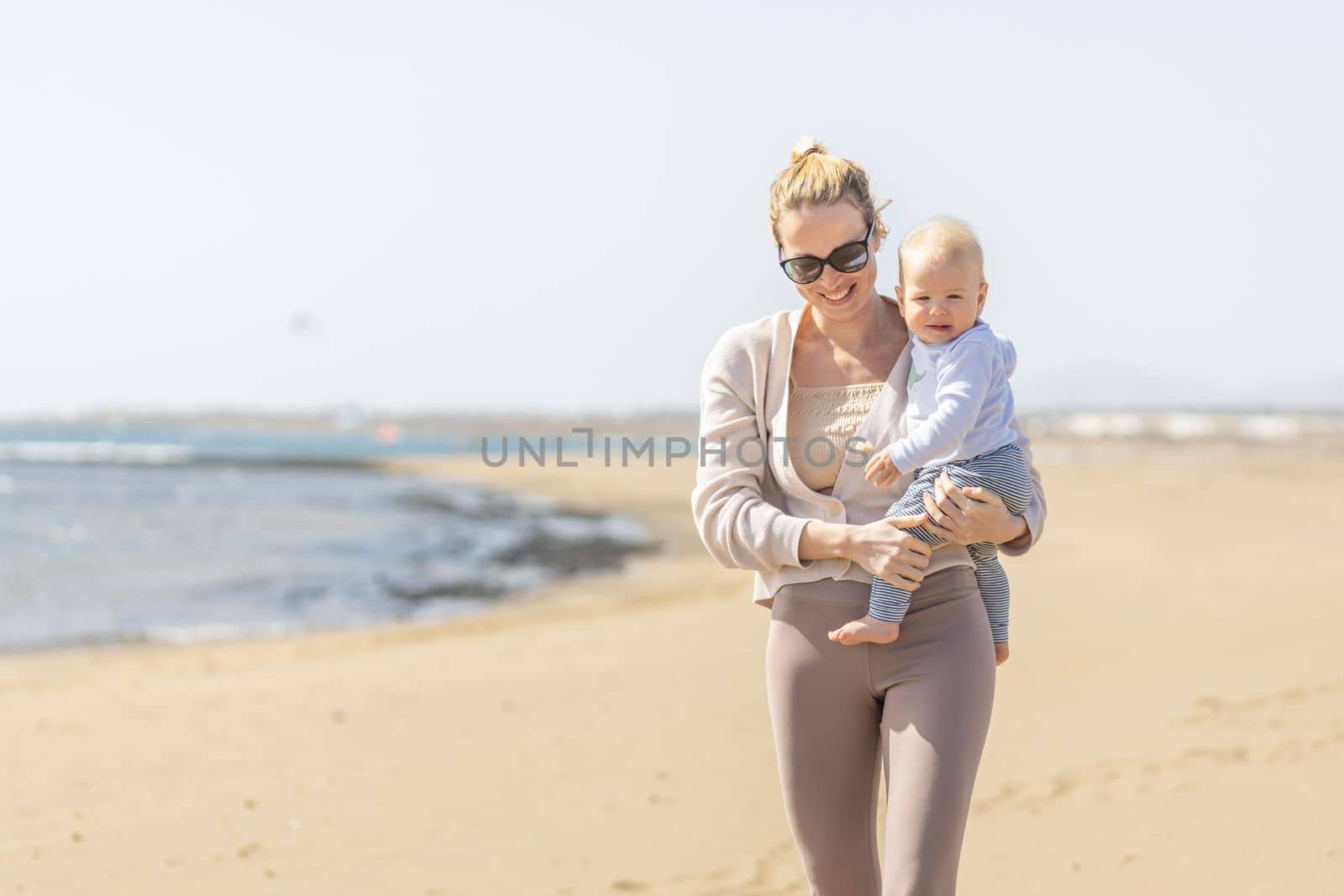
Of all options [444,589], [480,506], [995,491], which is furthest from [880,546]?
[480,506]

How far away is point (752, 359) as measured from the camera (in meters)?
2.55

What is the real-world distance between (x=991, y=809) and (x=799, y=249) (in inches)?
144

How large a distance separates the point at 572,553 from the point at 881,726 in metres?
15.7

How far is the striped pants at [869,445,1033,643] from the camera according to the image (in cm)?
233

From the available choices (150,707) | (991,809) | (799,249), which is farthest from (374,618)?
(799,249)

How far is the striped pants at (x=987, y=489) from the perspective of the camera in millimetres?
2332

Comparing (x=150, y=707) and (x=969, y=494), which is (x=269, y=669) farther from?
(x=969, y=494)

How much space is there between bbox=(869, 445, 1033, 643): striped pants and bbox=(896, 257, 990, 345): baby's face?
272 mm

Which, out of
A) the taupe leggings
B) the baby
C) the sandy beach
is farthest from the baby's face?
the sandy beach

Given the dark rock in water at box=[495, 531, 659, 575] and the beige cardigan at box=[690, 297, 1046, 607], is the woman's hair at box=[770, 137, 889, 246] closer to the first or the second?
the beige cardigan at box=[690, 297, 1046, 607]

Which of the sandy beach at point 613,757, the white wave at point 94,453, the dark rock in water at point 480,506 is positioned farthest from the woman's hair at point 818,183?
the white wave at point 94,453

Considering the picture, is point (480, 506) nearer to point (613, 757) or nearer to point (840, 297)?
point (613, 757)

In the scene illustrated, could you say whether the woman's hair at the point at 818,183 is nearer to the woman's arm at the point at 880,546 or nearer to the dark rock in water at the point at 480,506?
the woman's arm at the point at 880,546

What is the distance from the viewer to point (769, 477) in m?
2.59
